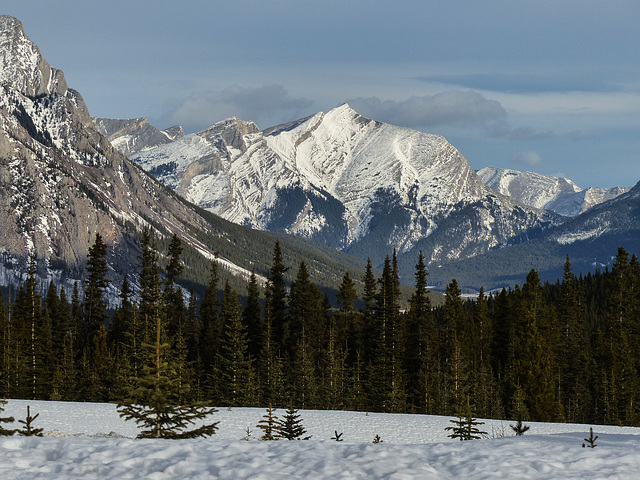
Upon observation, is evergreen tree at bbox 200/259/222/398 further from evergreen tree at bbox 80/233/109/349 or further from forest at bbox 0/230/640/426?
evergreen tree at bbox 80/233/109/349

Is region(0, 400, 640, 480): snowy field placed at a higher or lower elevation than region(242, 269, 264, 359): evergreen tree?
lower

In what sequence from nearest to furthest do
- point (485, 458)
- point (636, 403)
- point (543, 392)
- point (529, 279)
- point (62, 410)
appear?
point (485, 458)
point (62, 410)
point (543, 392)
point (636, 403)
point (529, 279)

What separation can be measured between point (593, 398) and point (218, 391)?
169ft

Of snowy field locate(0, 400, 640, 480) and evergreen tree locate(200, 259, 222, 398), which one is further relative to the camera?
evergreen tree locate(200, 259, 222, 398)

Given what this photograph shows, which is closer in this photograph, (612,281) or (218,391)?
(218,391)

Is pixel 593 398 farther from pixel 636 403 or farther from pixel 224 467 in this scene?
pixel 224 467

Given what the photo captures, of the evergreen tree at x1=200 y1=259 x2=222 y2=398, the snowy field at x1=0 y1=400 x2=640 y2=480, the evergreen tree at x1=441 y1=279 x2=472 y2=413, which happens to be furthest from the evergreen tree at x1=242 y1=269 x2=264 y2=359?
the snowy field at x1=0 y1=400 x2=640 y2=480

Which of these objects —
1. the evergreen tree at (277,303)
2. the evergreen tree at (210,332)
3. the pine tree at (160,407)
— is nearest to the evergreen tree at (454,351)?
the evergreen tree at (277,303)

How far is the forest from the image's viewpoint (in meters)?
53.6

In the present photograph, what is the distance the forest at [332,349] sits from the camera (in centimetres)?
5359

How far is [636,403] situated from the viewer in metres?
75.4

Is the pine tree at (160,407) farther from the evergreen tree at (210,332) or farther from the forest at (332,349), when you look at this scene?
the evergreen tree at (210,332)

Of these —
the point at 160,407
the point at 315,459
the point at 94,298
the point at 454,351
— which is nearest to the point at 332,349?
the point at 454,351

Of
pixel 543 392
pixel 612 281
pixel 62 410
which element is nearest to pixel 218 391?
pixel 62 410
